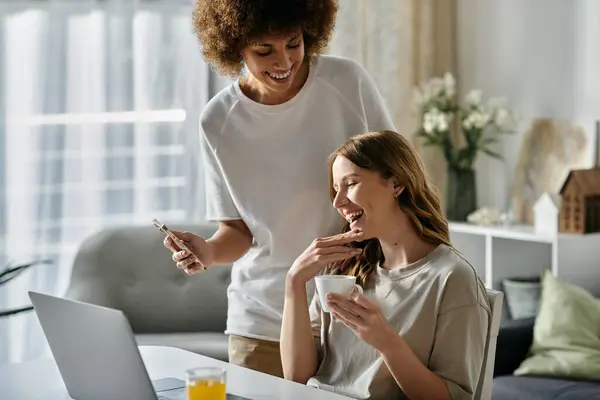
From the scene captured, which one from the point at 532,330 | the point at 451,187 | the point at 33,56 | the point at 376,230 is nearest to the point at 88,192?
the point at 33,56

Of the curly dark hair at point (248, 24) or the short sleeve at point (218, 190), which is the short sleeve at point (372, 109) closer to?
the curly dark hair at point (248, 24)

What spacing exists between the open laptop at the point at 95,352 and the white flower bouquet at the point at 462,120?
2493 mm

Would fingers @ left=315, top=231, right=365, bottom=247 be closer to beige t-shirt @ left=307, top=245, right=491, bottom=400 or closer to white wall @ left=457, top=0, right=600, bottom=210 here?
beige t-shirt @ left=307, top=245, right=491, bottom=400

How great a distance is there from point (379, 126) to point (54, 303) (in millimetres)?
875

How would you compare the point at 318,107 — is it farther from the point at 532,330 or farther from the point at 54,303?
the point at 532,330

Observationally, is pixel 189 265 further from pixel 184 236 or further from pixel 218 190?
pixel 218 190

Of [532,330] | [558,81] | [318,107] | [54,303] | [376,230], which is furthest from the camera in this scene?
[558,81]

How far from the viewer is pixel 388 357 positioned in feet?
5.70

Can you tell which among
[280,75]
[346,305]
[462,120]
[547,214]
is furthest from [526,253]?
[346,305]

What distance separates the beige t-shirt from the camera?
177 centimetres

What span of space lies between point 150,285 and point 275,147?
173 centimetres

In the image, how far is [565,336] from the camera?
3.17 m

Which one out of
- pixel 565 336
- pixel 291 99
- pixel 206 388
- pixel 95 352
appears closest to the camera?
pixel 206 388

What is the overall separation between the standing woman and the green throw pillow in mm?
1268
